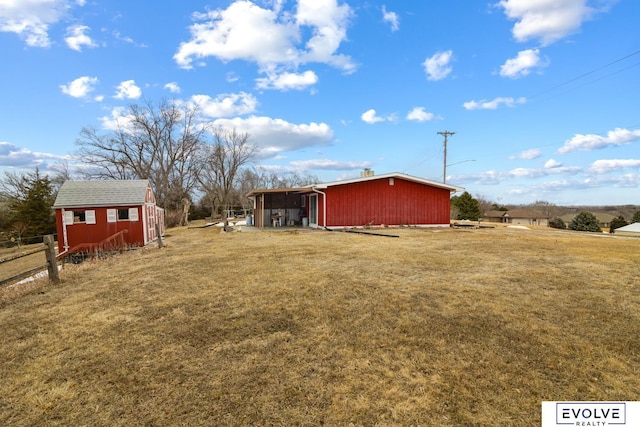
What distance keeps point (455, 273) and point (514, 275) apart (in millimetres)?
1060

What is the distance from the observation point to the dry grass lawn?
2473 mm

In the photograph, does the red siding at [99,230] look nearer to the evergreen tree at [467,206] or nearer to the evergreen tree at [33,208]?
the evergreen tree at [33,208]

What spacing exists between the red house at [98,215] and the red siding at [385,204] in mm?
9125

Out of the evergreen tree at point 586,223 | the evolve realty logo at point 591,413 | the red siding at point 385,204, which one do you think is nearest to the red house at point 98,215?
the red siding at point 385,204

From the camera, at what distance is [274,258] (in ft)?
27.5

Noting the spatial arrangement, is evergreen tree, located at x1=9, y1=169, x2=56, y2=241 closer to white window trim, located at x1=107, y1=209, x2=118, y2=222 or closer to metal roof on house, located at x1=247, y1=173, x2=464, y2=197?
white window trim, located at x1=107, y1=209, x2=118, y2=222

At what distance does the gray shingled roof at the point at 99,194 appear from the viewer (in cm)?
1380

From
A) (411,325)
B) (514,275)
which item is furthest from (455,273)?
(411,325)

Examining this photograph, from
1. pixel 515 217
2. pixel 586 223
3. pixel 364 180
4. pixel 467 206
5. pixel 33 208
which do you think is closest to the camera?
pixel 364 180

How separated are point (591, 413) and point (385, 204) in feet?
52.8

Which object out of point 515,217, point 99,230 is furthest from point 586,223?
point 99,230

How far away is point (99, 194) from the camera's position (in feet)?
47.5

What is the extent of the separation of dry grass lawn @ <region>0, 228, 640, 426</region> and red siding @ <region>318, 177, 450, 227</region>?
446 inches

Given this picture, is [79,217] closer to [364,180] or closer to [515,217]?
[364,180]
